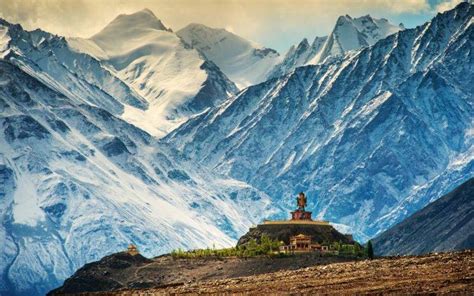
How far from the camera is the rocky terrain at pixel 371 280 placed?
113325 mm

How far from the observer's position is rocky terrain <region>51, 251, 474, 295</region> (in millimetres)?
113325

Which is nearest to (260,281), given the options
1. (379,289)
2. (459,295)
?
(379,289)

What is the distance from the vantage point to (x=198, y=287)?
13838 centimetres

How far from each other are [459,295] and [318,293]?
51.6 feet

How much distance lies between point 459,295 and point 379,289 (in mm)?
10133

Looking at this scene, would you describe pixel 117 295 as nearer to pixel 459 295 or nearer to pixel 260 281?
pixel 260 281

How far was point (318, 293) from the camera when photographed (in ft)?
394

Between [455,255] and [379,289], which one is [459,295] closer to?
[379,289]

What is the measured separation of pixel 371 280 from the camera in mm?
122750

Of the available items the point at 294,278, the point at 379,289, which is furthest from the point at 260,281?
the point at 379,289

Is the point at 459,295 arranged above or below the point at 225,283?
below

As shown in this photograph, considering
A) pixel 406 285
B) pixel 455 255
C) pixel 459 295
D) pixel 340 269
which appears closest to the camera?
pixel 459 295

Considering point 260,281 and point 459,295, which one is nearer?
point 459,295

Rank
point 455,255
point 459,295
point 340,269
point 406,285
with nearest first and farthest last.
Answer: point 459,295 < point 406,285 < point 455,255 < point 340,269
